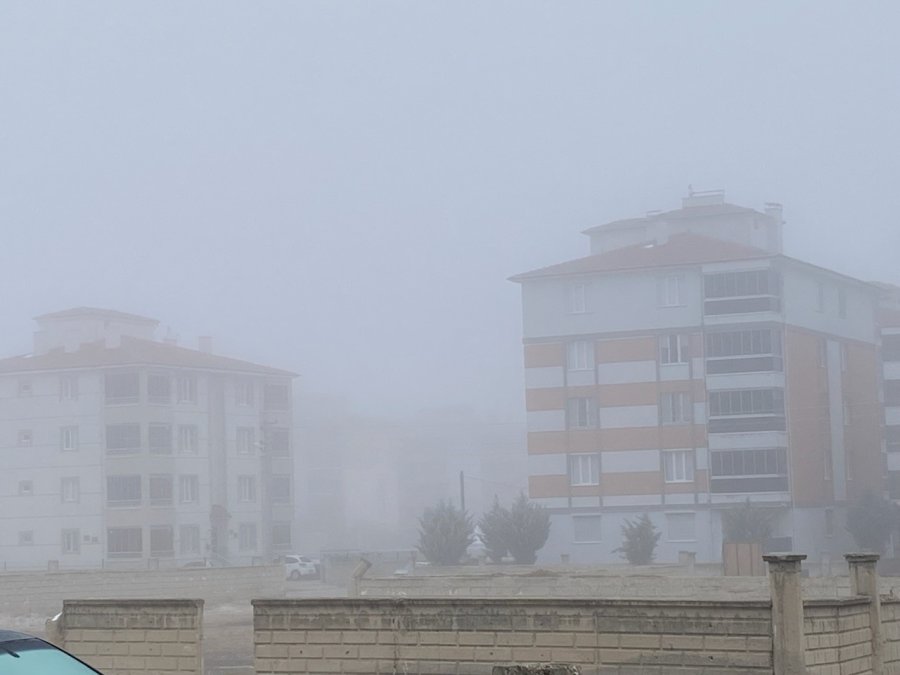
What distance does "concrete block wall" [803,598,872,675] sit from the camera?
52.6ft

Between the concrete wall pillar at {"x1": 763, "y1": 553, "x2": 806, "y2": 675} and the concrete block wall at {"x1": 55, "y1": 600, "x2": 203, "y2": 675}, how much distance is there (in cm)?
691

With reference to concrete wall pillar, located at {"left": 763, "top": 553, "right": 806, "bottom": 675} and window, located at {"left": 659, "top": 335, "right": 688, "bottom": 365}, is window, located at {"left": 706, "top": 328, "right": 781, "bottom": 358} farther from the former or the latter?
concrete wall pillar, located at {"left": 763, "top": 553, "right": 806, "bottom": 675}

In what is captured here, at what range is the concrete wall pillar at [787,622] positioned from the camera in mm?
15477

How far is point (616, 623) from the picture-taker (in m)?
16.4

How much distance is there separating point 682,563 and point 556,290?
33948 millimetres

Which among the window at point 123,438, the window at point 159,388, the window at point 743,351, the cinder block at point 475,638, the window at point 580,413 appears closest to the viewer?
the cinder block at point 475,638

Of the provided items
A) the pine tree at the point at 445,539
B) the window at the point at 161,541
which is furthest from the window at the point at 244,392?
the pine tree at the point at 445,539

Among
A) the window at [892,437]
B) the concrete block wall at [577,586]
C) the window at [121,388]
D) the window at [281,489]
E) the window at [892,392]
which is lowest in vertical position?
the concrete block wall at [577,586]

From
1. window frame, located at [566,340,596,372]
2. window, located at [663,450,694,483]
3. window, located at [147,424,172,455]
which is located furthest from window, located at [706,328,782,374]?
window, located at [147,424,172,455]

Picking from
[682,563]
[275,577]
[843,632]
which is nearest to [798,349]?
[682,563]

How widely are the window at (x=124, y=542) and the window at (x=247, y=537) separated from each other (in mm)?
8951

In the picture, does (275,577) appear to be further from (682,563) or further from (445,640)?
(445,640)

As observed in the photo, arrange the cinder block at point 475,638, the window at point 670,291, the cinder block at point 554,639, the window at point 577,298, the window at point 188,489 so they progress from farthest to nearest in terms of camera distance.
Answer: the window at point 188,489
the window at point 577,298
the window at point 670,291
the cinder block at point 475,638
the cinder block at point 554,639

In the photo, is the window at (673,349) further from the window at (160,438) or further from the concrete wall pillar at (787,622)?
the concrete wall pillar at (787,622)
